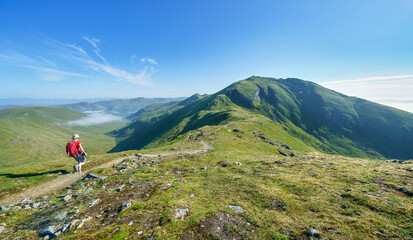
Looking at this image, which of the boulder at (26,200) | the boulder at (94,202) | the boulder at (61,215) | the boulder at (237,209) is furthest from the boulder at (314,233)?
the boulder at (26,200)

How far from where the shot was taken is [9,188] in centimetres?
1723

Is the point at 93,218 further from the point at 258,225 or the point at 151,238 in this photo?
the point at 258,225

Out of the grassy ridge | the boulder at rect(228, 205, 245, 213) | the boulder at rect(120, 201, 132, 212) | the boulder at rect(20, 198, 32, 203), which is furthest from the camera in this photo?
the boulder at rect(20, 198, 32, 203)

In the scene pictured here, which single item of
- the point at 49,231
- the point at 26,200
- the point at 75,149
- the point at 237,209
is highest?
the point at 75,149

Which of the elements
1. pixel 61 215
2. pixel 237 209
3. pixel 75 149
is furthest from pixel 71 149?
pixel 237 209

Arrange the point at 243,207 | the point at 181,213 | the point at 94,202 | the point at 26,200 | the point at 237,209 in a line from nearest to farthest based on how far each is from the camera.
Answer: the point at 181,213 → the point at 237,209 → the point at 243,207 → the point at 94,202 → the point at 26,200

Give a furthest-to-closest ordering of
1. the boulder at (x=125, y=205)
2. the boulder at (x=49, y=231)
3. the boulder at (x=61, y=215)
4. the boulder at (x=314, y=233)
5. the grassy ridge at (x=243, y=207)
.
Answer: the boulder at (x=125, y=205) → the boulder at (x=61, y=215) → the boulder at (x=49, y=231) → the grassy ridge at (x=243, y=207) → the boulder at (x=314, y=233)

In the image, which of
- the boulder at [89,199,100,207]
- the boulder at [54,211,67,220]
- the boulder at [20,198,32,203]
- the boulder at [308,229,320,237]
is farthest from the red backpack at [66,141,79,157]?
the boulder at [308,229,320,237]

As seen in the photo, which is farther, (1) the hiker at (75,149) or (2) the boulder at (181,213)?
(1) the hiker at (75,149)

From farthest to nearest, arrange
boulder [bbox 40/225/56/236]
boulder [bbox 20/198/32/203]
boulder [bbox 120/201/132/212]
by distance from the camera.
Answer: boulder [bbox 20/198/32/203], boulder [bbox 120/201/132/212], boulder [bbox 40/225/56/236]

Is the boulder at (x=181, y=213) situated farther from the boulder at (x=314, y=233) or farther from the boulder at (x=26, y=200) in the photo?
the boulder at (x=26, y=200)

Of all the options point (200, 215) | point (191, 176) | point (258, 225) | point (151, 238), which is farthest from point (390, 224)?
point (191, 176)

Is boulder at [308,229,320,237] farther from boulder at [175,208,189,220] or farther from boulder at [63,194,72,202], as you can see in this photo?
boulder at [63,194,72,202]

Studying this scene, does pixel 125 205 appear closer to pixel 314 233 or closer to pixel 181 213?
pixel 181 213
